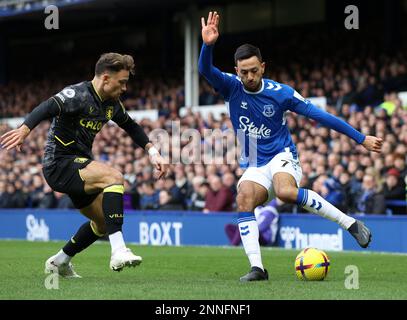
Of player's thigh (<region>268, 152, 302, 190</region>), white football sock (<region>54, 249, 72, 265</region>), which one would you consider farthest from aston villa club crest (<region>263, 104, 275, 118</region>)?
white football sock (<region>54, 249, 72, 265</region>)

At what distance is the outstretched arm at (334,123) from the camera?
10.1 meters

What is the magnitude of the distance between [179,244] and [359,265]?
7946 mm

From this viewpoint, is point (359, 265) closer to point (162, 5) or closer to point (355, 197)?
point (355, 197)

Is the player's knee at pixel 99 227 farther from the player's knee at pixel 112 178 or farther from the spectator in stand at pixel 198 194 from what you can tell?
the spectator in stand at pixel 198 194

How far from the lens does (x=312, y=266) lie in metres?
10.2

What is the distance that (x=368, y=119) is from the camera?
776 inches

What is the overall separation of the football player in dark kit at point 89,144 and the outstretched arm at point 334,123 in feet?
5.33

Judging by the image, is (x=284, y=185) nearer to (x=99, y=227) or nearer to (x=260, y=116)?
(x=260, y=116)

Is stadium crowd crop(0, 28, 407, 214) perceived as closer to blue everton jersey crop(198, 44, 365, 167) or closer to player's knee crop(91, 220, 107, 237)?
blue everton jersey crop(198, 44, 365, 167)

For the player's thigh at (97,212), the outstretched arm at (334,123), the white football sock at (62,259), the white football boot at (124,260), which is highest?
the outstretched arm at (334,123)

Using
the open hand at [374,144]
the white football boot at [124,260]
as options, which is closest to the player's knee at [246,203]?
the open hand at [374,144]

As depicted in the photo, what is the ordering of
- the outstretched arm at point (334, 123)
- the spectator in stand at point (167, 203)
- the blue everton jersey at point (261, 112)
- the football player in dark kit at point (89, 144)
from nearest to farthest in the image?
1. the football player in dark kit at point (89, 144)
2. the outstretched arm at point (334, 123)
3. the blue everton jersey at point (261, 112)
4. the spectator in stand at point (167, 203)

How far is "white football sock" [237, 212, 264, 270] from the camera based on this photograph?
1020 centimetres

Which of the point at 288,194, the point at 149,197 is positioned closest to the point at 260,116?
the point at 288,194
